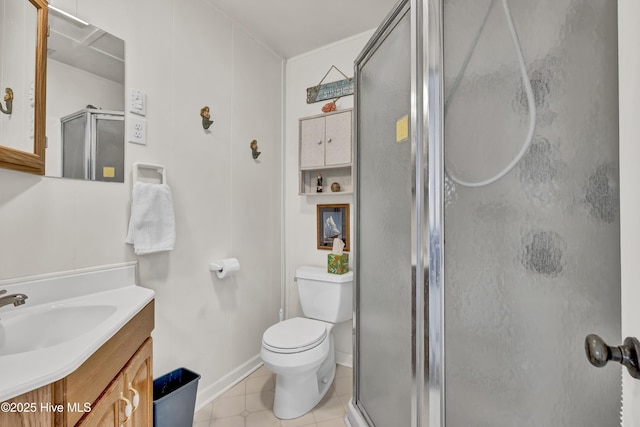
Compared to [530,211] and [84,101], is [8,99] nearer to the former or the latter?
[84,101]

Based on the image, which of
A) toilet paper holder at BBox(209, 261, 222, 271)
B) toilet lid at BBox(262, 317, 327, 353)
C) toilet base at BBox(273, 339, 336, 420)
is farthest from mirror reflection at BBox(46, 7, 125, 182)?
toilet base at BBox(273, 339, 336, 420)

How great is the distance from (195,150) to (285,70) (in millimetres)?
1208

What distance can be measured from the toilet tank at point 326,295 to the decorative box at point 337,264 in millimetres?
36

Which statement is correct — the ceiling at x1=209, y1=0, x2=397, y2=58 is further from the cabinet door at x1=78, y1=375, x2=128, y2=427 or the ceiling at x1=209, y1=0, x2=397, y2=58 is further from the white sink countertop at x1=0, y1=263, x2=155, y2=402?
the cabinet door at x1=78, y1=375, x2=128, y2=427

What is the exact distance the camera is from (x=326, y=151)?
2033mm

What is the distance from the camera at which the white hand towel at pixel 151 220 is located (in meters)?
1.27

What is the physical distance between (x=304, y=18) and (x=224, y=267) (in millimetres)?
1731

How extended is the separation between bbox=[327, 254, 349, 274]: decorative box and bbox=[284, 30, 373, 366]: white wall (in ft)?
0.76

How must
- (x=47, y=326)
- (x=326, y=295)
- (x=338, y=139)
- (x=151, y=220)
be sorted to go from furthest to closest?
(x=338, y=139)
(x=326, y=295)
(x=151, y=220)
(x=47, y=326)

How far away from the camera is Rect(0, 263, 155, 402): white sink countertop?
0.54m

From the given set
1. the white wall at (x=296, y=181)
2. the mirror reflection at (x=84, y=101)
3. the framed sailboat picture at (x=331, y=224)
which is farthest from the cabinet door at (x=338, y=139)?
the mirror reflection at (x=84, y=101)

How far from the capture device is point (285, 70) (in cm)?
236

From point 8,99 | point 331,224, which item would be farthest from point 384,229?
point 8,99

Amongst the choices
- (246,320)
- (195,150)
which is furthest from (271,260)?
(195,150)
